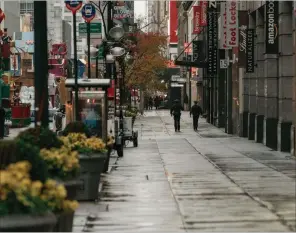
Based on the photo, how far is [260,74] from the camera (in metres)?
36.2

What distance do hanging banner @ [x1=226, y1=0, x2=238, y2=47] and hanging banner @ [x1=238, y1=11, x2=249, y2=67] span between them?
0.39 metres

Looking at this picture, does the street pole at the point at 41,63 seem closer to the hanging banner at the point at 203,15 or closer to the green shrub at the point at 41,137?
the green shrub at the point at 41,137

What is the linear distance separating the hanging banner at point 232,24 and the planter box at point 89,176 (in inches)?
931

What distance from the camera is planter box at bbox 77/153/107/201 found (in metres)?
15.7

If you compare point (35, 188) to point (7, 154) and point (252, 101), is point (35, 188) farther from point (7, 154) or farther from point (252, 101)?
point (252, 101)

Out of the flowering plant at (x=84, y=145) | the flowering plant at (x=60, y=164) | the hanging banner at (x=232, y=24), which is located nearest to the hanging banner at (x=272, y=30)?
the hanging banner at (x=232, y=24)

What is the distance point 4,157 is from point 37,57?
13.5ft

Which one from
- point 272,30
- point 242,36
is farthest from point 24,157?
point 242,36

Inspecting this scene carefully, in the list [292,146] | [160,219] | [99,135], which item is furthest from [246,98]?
[160,219]

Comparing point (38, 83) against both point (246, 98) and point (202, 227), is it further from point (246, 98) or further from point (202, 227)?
point (246, 98)

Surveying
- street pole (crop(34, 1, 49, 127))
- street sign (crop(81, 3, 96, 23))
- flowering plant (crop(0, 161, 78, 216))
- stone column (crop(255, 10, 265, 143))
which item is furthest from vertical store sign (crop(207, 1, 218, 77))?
flowering plant (crop(0, 161, 78, 216))

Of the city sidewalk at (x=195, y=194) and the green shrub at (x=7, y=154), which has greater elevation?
the green shrub at (x=7, y=154)

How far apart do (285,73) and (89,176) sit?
15420 millimetres

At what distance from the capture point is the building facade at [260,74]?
29531mm
